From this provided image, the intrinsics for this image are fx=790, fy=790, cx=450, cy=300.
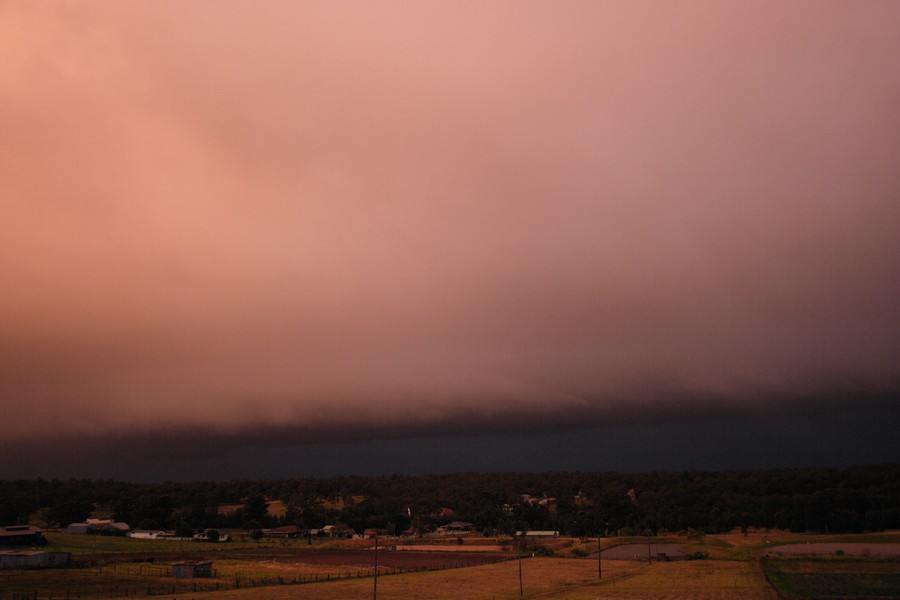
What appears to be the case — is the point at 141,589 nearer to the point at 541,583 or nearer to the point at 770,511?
the point at 541,583

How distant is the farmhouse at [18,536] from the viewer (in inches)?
4710

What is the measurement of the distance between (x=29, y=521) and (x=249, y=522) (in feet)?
169

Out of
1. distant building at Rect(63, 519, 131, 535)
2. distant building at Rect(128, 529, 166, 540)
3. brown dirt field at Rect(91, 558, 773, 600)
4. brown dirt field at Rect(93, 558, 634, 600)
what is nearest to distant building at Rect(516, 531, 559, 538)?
brown dirt field at Rect(93, 558, 634, 600)

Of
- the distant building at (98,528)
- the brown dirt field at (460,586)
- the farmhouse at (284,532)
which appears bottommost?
the farmhouse at (284,532)

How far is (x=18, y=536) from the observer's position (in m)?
121

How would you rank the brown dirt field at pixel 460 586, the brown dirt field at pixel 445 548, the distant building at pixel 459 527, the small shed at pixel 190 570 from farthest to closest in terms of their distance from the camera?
1. the distant building at pixel 459 527
2. the brown dirt field at pixel 445 548
3. the small shed at pixel 190 570
4. the brown dirt field at pixel 460 586

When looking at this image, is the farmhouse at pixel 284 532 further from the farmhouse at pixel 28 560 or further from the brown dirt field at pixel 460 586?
the farmhouse at pixel 28 560

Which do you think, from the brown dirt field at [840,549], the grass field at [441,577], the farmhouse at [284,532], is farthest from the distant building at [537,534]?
the farmhouse at [284,532]

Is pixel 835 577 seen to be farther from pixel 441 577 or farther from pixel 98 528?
pixel 98 528

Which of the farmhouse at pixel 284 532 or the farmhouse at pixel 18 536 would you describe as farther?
the farmhouse at pixel 284 532

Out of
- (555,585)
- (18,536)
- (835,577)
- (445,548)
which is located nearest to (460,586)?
(555,585)

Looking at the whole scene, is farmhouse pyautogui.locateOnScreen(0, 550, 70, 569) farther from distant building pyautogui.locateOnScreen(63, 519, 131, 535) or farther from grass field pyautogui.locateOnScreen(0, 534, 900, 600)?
distant building pyautogui.locateOnScreen(63, 519, 131, 535)

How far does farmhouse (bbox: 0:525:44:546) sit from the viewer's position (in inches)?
4710

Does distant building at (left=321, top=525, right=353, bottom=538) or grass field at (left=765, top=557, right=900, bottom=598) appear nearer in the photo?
grass field at (left=765, top=557, right=900, bottom=598)
